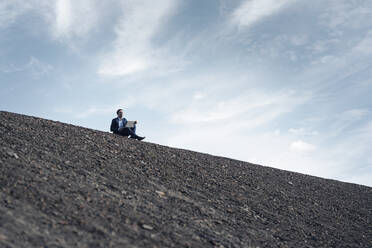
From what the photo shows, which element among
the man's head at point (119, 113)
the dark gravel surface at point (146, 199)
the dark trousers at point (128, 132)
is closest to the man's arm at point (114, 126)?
the dark trousers at point (128, 132)

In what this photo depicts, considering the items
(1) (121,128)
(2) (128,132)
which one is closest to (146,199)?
(2) (128,132)

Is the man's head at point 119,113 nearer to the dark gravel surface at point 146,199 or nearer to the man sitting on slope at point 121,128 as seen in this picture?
the man sitting on slope at point 121,128

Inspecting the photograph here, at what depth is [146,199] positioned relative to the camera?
779 cm

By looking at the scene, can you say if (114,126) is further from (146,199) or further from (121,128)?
(146,199)

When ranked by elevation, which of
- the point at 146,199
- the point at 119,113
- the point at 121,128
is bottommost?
the point at 146,199

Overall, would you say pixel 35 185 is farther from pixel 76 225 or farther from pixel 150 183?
pixel 150 183

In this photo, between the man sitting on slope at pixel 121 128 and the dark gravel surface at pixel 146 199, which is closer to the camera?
the dark gravel surface at pixel 146 199

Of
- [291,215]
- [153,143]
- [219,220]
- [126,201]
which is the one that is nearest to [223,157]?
[153,143]

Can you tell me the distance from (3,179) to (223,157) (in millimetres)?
9127

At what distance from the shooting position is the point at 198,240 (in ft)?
21.1

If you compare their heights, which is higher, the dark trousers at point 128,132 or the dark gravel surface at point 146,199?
the dark trousers at point 128,132

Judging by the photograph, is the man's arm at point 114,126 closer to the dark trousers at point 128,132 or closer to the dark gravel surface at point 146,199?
the dark trousers at point 128,132

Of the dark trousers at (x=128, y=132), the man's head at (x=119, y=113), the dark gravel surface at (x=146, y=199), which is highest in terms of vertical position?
the man's head at (x=119, y=113)

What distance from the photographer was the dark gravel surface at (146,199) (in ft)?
19.3
